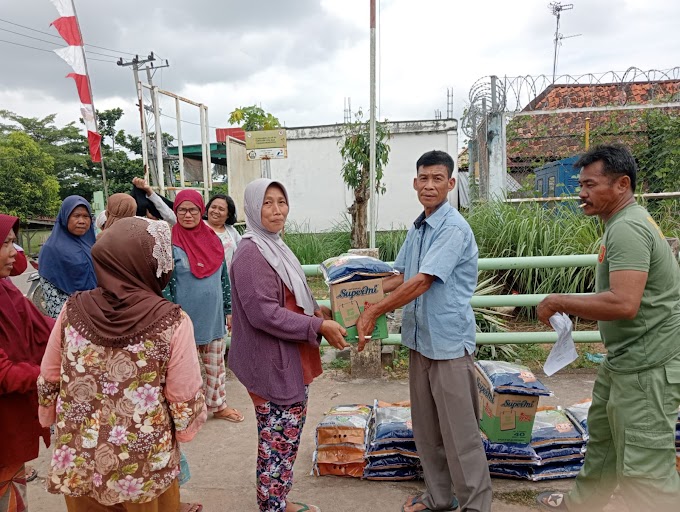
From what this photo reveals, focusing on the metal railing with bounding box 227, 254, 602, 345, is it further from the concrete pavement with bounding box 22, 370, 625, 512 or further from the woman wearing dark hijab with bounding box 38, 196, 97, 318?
the woman wearing dark hijab with bounding box 38, 196, 97, 318

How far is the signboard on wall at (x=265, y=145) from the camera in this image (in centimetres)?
662

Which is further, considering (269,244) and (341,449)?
(341,449)

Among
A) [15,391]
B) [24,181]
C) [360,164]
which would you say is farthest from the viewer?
[24,181]

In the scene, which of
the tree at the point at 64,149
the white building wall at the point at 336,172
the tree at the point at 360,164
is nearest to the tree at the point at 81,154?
the tree at the point at 64,149

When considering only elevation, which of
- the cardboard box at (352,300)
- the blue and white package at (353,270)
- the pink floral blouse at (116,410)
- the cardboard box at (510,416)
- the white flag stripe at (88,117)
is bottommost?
the cardboard box at (510,416)

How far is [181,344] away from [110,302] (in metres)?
0.29

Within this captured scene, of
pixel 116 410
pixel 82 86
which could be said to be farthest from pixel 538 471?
pixel 82 86

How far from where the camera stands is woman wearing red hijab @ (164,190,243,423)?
3.49 metres

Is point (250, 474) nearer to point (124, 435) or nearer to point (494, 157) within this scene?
point (124, 435)

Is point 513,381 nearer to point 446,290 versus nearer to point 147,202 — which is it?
point 446,290

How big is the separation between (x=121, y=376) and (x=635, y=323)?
6.83ft

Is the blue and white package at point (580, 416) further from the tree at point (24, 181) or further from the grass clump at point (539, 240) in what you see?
the tree at point (24, 181)

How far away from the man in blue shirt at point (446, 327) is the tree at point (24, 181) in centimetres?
1935

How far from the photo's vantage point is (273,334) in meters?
2.08
